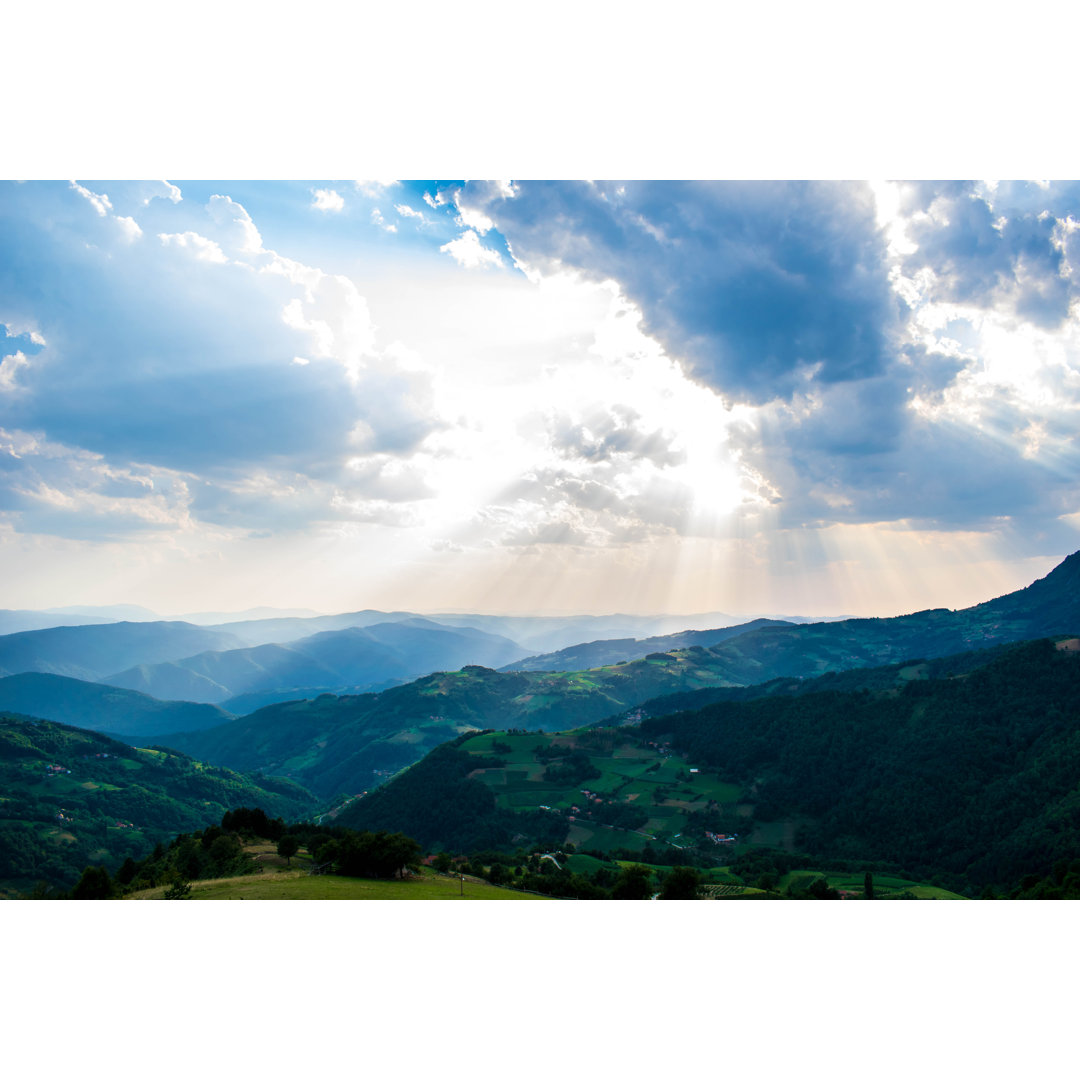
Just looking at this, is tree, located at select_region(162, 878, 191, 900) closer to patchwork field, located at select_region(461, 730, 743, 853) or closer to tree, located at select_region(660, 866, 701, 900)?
tree, located at select_region(660, 866, 701, 900)

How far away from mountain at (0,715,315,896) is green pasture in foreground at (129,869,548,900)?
Answer: 220 feet

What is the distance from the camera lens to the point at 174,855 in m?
28.1

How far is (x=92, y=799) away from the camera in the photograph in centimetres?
10231

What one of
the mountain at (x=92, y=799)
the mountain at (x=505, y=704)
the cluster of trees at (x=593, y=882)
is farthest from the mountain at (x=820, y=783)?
the mountain at (x=505, y=704)

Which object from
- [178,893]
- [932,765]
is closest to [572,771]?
[932,765]

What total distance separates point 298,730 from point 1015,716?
18644 cm

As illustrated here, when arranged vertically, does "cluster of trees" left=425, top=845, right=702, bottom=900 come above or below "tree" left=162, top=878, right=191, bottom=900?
below

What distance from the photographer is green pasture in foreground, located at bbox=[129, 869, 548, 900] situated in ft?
63.4

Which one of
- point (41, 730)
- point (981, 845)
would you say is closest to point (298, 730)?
point (41, 730)

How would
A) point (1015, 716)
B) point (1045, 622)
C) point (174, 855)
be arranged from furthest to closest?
point (1045, 622)
point (1015, 716)
point (174, 855)

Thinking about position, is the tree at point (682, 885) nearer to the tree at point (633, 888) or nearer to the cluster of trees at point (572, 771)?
the tree at point (633, 888)

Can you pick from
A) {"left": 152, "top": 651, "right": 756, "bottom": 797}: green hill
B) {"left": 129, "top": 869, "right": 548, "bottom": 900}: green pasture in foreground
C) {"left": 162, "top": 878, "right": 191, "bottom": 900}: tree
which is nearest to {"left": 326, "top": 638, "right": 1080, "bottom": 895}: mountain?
{"left": 129, "top": 869, "right": 548, "bottom": 900}: green pasture in foreground

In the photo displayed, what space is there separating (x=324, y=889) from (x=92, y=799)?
111m

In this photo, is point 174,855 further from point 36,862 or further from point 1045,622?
point 1045,622
